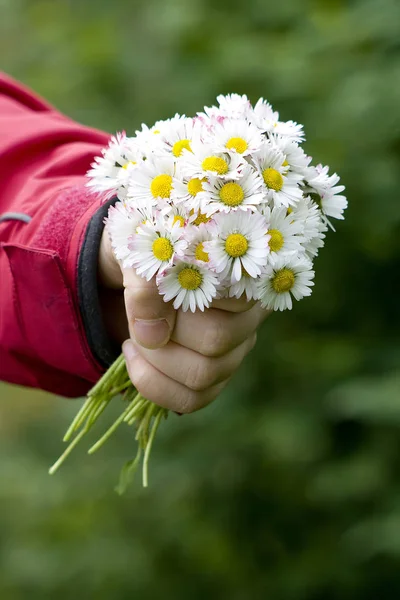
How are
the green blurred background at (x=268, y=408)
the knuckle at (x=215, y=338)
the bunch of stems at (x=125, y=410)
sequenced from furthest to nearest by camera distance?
the green blurred background at (x=268, y=408) < the bunch of stems at (x=125, y=410) < the knuckle at (x=215, y=338)

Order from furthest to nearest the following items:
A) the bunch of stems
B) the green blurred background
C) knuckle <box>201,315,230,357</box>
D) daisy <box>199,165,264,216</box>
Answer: the green blurred background, the bunch of stems, knuckle <box>201,315,230,357</box>, daisy <box>199,165,264,216</box>

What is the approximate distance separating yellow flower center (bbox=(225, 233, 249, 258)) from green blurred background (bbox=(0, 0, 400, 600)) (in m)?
0.92

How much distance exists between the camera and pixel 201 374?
3.00ft

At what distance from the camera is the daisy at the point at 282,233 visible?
79 centimetres

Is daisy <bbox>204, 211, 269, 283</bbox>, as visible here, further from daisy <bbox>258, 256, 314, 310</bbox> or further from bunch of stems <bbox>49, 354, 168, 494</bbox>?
bunch of stems <bbox>49, 354, 168, 494</bbox>

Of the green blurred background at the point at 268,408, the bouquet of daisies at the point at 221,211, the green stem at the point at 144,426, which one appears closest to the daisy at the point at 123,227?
the bouquet of daisies at the point at 221,211

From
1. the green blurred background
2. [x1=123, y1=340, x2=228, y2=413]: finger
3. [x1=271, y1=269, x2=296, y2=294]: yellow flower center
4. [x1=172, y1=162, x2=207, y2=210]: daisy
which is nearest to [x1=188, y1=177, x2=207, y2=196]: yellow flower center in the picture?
[x1=172, y1=162, x2=207, y2=210]: daisy

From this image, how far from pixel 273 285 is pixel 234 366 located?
164 mm

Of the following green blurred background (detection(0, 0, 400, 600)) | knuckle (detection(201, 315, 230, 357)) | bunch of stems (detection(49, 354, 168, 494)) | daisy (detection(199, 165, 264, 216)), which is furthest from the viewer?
green blurred background (detection(0, 0, 400, 600))

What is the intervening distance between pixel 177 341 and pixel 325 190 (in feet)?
0.67

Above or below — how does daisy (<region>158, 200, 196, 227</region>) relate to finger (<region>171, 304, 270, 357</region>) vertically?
above

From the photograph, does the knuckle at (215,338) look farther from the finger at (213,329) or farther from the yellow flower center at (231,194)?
the yellow flower center at (231,194)

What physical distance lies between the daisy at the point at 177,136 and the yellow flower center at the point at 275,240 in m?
0.11

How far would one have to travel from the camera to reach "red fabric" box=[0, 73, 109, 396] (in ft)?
3.33
